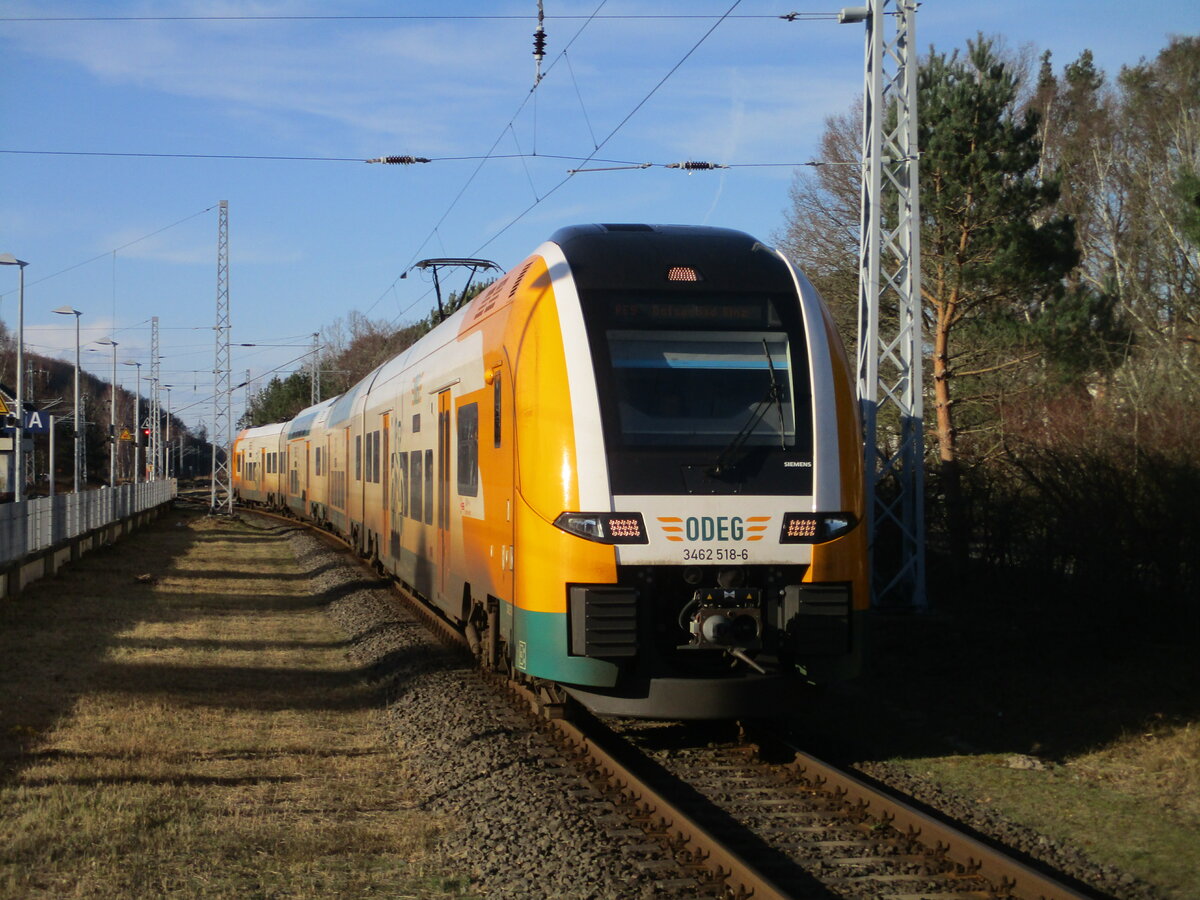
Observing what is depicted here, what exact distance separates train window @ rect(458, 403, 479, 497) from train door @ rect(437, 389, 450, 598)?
0.77 meters

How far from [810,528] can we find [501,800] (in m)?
2.52

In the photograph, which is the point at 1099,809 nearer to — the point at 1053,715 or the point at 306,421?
the point at 1053,715

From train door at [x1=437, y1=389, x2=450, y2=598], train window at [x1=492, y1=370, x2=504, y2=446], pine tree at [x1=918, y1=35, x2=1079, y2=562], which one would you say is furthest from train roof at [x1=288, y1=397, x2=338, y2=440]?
Answer: train window at [x1=492, y1=370, x2=504, y2=446]

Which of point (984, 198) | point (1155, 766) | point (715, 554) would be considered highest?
point (984, 198)

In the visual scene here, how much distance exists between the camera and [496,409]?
912cm

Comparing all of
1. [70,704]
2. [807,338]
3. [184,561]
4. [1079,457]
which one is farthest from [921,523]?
[184,561]

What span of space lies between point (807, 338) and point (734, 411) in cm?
74

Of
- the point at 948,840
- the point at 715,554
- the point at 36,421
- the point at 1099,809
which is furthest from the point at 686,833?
the point at 36,421

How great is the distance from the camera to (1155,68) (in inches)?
1412

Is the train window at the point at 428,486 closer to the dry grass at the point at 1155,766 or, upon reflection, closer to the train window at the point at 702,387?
the train window at the point at 702,387

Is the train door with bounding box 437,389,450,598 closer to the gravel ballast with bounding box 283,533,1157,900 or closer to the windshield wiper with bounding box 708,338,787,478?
the gravel ballast with bounding box 283,533,1157,900

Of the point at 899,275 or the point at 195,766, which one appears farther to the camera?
the point at 899,275

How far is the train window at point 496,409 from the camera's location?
901cm

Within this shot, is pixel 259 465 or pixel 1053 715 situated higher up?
pixel 259 465
